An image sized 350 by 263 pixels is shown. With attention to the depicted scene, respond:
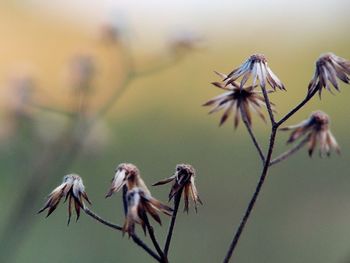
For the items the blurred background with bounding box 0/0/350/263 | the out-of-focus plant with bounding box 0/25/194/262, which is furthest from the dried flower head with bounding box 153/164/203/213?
the out-of-focus plant with bounding box 0/25/194/262

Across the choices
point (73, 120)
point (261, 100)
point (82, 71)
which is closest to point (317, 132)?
point (261, 100)

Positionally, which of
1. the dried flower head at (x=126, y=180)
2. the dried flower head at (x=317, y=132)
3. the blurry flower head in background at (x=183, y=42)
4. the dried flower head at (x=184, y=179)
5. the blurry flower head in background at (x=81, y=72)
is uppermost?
the blurry flower head in background at (x=183, y=42)

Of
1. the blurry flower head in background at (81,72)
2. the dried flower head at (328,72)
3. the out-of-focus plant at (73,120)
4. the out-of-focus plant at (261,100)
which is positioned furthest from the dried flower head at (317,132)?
the blurry flower head in background at (81,72)

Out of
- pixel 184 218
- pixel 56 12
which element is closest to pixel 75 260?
pixel 184 218

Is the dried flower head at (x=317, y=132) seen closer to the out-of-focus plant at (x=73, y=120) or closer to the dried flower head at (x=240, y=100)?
the dried flower head at (x=240, y=100)

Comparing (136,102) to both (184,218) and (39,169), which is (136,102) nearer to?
(184,218)

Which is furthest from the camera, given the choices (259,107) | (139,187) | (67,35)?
(67,35)
